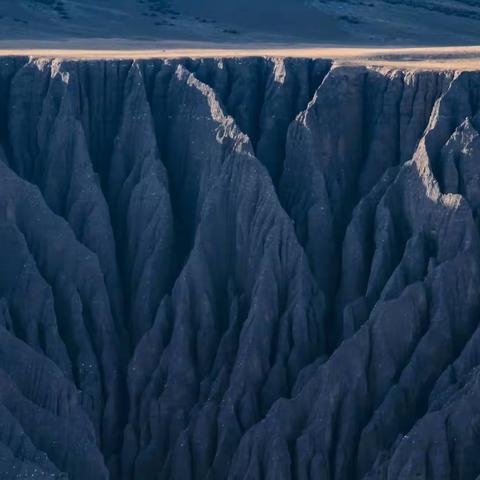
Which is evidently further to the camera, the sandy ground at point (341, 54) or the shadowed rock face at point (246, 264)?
the sandy ground at point (341, 54)

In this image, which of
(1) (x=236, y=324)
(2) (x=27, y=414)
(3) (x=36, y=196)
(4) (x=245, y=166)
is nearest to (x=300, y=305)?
(1) (x=236, y=324)

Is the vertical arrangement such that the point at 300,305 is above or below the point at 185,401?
above

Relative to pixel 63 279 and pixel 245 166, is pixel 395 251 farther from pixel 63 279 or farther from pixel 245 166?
pixel 63 279

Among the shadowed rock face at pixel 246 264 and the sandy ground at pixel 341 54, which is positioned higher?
the sandy ground at pixel 341 54

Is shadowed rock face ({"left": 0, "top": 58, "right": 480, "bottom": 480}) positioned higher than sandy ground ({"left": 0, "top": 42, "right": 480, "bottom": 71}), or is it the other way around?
sandy ground ({"left": 0, "top": 42, "right": 480, "bottom": 71})

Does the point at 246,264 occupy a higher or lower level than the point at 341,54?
lower
